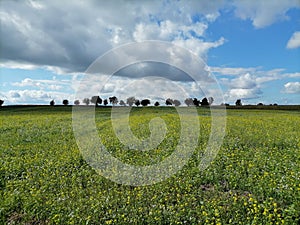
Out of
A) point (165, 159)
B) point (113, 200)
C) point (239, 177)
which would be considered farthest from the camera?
point (165, 159)

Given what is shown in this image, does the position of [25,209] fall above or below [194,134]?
below

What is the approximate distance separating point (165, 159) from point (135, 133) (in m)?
7.55

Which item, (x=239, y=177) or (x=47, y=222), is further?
(x=239, y=177)

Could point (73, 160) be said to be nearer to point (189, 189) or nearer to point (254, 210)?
point (189, 189)

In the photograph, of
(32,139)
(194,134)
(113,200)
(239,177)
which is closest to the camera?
(113,200)

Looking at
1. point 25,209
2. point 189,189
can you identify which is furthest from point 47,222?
point 189,189

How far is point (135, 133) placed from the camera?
69.4 feet

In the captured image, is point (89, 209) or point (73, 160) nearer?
point (89, 209)

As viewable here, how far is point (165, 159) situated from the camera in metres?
13.8

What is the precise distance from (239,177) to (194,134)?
9349 mm

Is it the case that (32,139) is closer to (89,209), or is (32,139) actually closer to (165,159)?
(165,159)

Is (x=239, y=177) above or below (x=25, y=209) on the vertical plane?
above

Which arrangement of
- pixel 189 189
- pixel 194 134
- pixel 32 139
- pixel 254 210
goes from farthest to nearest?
1. pixel 32 139
2. pixel 194 134
3. pixel 189 189
4. pixel 254 210

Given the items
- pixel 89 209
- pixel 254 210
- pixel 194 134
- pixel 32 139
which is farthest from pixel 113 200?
pixel 32 139
